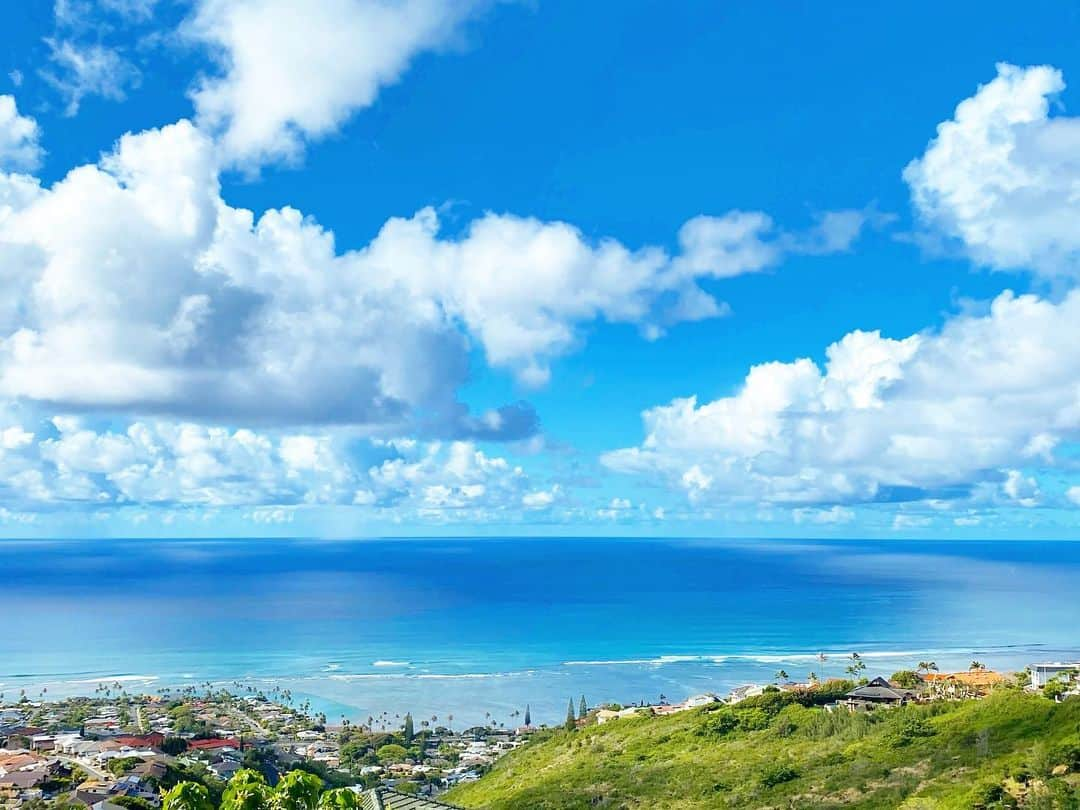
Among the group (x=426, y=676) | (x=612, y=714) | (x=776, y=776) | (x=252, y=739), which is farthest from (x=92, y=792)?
(x=426, y=676)

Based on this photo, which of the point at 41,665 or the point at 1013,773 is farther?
the point at 41,665

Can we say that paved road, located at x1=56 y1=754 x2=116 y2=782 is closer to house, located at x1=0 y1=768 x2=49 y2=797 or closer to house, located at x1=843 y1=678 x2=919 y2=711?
house, located at x1=0 y1=768 x2=49 y2=797

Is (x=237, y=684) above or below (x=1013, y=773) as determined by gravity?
below

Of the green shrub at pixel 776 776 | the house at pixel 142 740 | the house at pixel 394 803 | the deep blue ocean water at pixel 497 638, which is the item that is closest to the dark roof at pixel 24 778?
the house at pixel 142 740

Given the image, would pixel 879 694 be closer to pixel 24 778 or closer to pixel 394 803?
pixel 394 803

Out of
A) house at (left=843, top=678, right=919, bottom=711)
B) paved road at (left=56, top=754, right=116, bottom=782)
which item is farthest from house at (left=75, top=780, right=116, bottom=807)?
house at (left=843, top=678, right=919, bottom=711)

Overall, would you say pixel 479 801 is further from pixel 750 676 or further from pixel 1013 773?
pixel 750 676

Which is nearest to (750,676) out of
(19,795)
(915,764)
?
(915,764)
